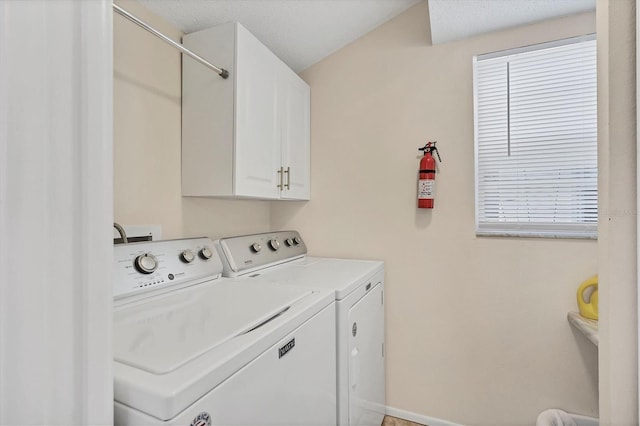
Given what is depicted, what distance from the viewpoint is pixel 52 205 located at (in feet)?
1.45

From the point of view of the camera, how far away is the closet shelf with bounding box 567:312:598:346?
141 centimetres

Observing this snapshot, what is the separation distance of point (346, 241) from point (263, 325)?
1315 mm

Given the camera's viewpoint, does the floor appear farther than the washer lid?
Yes

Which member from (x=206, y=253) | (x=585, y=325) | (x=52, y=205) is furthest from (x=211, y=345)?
(x=585, y=325)

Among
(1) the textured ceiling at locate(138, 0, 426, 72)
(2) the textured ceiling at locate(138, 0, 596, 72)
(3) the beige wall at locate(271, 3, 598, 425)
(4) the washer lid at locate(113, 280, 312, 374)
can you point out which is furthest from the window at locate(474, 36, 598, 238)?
(4) the washer lid at locate(113, 280, 312, 374)

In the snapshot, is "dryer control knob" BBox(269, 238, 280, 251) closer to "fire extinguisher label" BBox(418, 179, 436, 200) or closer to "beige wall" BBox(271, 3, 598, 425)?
"beige wall" BBox(271, 3, 598, 425)

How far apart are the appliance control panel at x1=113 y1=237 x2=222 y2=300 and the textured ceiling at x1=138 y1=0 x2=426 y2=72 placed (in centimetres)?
110

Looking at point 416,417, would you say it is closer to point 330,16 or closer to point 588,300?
point 588,300

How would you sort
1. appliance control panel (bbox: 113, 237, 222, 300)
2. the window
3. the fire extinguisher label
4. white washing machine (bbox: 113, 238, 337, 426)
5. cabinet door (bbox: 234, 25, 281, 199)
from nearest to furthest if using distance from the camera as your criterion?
white washing machine (bbox: 113, 238, 337, 426) → appliance control panel (bbox: 113, 237, 222, 300) → cabinet door (bbox: 234, 25, 281, 199) → the window → the fire extinguisher label

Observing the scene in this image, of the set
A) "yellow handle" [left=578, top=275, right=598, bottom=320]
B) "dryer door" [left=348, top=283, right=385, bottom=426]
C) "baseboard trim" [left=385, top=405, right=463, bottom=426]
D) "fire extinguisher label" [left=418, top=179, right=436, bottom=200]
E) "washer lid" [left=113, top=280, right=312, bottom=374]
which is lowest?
"baseboard trim" [left=385, top=405, right=463, bottom=426]

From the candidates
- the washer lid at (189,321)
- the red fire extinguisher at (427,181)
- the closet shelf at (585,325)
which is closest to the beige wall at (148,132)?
the washer lid at (189,321)

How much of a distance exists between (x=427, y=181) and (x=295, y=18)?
1185 millimetres

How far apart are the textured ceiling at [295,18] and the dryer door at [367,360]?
155cm

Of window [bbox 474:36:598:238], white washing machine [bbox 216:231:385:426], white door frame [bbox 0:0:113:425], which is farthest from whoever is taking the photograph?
window [bbox 474:36:598:238]
